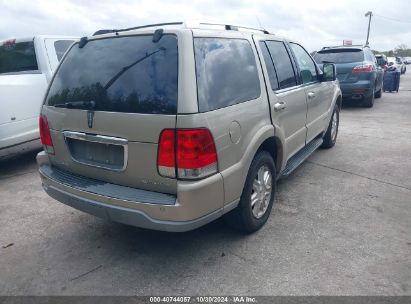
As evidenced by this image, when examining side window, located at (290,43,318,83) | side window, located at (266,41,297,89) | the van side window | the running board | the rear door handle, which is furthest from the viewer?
side window, located at (290,43,318,83)

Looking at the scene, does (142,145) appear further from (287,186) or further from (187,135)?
(287,186)

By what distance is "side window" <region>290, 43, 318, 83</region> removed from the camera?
446cm

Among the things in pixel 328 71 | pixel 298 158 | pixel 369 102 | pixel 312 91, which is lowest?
pixel 369 102

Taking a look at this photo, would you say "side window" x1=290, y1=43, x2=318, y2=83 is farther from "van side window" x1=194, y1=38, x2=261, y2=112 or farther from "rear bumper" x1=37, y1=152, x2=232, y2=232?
"rear bumper" x1=37, y1=152, x2=232, y2=232

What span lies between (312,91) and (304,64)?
381mm

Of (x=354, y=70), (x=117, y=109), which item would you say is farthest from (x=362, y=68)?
(x=117, y=109)

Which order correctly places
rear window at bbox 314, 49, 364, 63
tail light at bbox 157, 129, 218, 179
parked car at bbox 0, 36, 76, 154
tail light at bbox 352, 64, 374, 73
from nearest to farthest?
tail light at bbox 157, 129, 218, 179, parked car at bbox 0, 36, 76, 154, tail light at bbox 352, 64, 374, 73, rear window at bbox 314, 49, 364, 63

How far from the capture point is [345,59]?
396 inches

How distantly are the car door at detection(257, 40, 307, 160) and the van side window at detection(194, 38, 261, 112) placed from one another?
10.9 inches

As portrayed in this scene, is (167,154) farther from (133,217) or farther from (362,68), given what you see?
(362,68)

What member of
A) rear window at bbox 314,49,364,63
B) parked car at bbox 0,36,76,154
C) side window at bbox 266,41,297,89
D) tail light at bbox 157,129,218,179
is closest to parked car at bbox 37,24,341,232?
tail light at bbox 157,129,218,179

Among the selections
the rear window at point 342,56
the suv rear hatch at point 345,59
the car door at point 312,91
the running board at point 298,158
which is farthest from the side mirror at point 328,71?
the rear window at point 342,56

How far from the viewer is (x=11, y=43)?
590 cm

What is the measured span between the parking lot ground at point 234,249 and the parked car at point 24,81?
908mm
